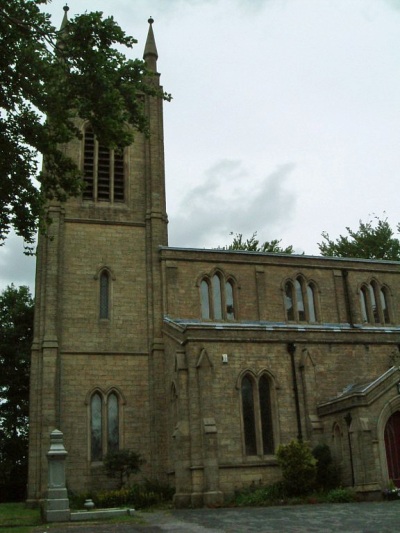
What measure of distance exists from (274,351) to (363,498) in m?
6.83

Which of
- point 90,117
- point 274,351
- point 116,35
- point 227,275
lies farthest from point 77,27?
point 227,275

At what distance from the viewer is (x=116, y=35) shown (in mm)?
16547

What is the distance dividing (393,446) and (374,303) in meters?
12.1

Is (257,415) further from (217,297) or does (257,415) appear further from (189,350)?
(217,297)

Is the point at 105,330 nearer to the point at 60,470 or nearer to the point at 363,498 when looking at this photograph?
the point at 60,470

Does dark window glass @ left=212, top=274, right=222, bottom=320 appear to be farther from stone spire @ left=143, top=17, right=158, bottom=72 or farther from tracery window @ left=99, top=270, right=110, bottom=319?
stone spire @ left=143, top=17, right=158, bottom=72

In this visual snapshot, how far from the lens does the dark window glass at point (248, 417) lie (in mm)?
24812

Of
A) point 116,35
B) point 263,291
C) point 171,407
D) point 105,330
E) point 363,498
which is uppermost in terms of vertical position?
point 116,35

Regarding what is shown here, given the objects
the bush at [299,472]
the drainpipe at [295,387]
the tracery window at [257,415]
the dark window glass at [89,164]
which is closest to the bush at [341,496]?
the bush at [299,472]

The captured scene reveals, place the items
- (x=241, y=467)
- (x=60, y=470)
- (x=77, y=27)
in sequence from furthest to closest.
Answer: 1. (x=241, y=467)
2. (x=60, y=470)
3. (x=77, y=27)

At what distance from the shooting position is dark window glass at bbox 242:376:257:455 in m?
24.8

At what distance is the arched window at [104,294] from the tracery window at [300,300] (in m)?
9.21

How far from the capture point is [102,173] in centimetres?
3334

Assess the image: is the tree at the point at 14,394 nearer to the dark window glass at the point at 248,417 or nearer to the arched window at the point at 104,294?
the arched window at the point at 104,294
